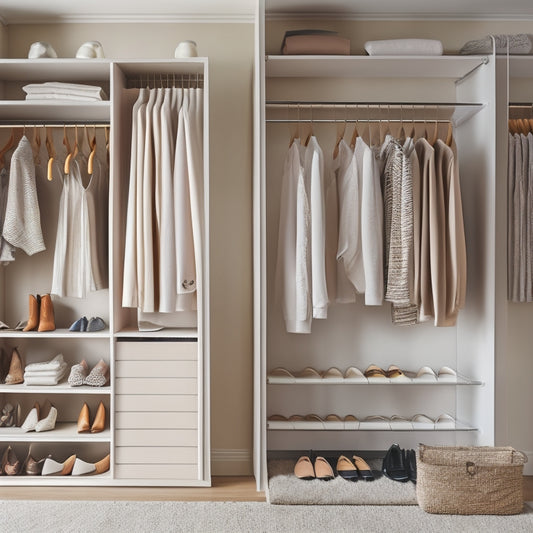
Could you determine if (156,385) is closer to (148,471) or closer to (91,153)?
(148,471)

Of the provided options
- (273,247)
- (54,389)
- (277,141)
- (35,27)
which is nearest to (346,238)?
(273,247)

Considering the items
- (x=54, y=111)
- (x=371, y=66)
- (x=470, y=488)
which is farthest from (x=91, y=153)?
(x=470, y=488)

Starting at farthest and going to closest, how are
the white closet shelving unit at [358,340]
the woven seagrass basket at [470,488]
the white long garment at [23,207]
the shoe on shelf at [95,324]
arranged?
the white closet shelving unit at [358,340] → the shoe on shelf at [95,324] → the white long garment at [23,207] → the woven seagrass basket at [470,488]

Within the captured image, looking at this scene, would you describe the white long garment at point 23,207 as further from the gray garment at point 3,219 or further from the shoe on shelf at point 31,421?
the shoe on shelf at point 31,421

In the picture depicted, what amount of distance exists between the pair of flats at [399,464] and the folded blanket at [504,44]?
6.79 ft

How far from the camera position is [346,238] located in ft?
9.41

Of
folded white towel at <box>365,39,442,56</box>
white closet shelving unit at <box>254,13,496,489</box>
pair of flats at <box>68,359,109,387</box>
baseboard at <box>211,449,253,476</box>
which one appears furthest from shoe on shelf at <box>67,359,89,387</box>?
folded white towel at <box>365,39,442,56</box>

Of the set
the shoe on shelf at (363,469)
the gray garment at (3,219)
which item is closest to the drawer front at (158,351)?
the gray garment at (3,219)

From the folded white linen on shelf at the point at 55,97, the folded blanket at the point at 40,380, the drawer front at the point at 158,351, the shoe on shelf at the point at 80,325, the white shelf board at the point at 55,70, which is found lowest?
the folded blanket at the point at 40,380

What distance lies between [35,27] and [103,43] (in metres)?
0.39

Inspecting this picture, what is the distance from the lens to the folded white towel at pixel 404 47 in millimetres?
2949

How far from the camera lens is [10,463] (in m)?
2.96

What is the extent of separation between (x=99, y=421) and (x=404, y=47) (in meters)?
2.47

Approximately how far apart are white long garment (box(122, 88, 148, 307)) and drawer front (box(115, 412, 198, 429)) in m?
0.55
